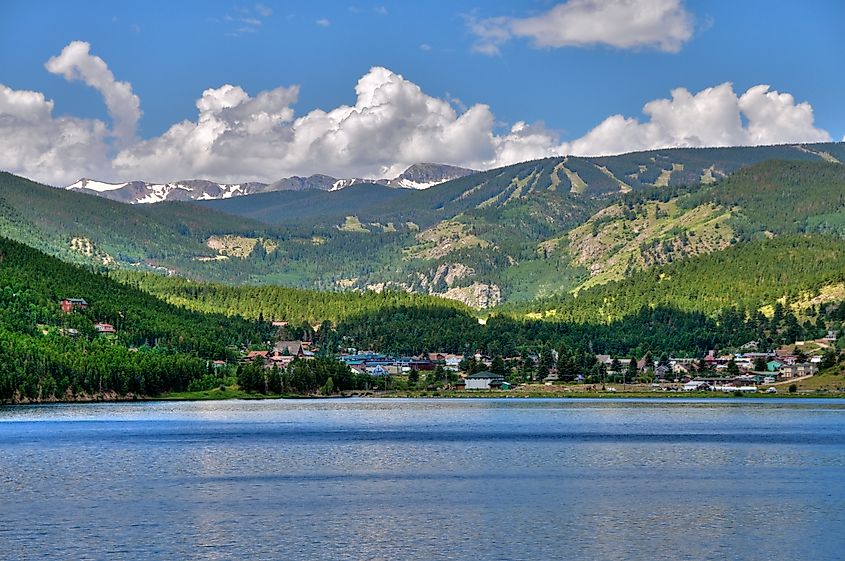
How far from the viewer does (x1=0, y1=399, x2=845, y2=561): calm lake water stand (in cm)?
7281

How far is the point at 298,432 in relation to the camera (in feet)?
520

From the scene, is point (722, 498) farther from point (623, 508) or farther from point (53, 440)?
point (53, 440)

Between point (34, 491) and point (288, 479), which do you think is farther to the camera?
point (288, 479)

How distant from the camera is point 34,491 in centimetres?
9594

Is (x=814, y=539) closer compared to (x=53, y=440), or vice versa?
(x=814, y=539)

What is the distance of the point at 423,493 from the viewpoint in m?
95.4

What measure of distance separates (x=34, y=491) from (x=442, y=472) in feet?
107

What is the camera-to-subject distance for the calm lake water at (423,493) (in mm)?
72812

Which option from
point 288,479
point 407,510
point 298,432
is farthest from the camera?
point 298,432

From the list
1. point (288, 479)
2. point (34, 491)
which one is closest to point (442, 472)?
point (288, 479)

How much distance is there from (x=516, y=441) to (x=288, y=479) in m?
44.2

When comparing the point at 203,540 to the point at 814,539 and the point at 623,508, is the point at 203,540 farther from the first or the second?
the point at 814,539

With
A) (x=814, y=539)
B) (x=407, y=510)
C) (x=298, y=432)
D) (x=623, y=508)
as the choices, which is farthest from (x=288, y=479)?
(x=298, y=432)

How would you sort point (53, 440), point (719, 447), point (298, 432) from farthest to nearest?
point (298, 432) < point (53, 440) < point (719, 447)
